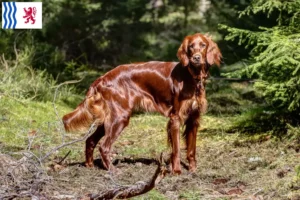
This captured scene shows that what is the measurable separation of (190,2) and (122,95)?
12456 millimetres

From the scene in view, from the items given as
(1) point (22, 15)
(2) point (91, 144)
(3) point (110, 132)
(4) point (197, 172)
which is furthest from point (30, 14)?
(4) point (197, 172)

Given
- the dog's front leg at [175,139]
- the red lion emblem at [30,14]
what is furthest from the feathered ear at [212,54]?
the red lion emblem at [30,14]

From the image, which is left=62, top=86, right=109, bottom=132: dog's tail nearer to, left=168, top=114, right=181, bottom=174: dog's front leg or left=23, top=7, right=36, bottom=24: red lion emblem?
left=168, top=114, right=181, bottom=174: dog's front leg

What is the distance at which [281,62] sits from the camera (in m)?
6.59

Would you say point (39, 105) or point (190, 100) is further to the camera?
point (39, 105)

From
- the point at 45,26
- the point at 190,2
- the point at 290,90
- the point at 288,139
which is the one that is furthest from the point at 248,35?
the point at 190,2

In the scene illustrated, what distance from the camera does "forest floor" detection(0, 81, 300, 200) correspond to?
5.19 m

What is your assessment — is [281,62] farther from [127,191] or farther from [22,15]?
[22,15]

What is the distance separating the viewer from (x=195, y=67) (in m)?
6.45

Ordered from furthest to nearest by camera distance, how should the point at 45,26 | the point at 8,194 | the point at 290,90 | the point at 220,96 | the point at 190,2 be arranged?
1. the point at 190,2
2. the point at 45,26
3. the point at 220,96
4. the point at 290,90
5. the point at 8,194

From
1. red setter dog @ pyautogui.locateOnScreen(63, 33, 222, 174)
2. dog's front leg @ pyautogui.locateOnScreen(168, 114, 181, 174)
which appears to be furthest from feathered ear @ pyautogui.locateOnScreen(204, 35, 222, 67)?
Answer: dog's front leg @ pyautogui.locateOnScreen(168, 114, 181, 174)

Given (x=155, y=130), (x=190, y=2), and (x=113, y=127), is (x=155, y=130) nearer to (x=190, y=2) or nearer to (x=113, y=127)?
(x=113, y=127)

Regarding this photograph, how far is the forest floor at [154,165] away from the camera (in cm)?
519

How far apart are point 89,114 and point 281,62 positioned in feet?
6.76
